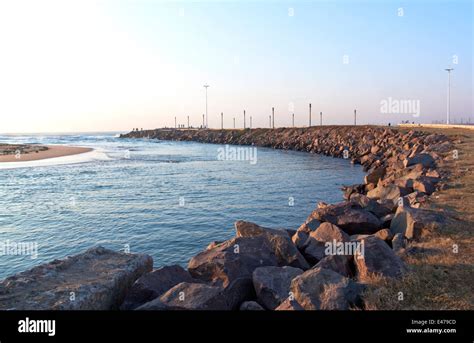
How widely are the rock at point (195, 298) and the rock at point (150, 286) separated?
30.4 inches

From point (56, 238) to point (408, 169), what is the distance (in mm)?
20064

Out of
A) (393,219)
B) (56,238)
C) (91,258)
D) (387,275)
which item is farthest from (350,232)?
(56,238)

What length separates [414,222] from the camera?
10.1 meters

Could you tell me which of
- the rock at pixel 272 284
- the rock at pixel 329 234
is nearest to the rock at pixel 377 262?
the rock at pixel 272 284

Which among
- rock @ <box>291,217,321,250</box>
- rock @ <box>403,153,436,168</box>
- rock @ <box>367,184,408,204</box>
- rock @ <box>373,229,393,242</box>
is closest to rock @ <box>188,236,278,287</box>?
rock @ <box>291,217,321,250</box>

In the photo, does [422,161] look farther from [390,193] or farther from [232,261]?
[232,261]

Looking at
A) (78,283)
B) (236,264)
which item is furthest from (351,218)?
(78,283)

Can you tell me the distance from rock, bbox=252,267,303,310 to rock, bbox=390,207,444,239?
174 inches

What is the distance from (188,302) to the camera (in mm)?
6020

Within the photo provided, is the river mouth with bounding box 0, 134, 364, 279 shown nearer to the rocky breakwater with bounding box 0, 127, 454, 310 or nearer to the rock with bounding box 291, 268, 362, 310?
the rocky breakwater with bounding box 0, 127, 454, 310

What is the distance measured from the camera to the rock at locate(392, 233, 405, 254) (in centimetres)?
920
